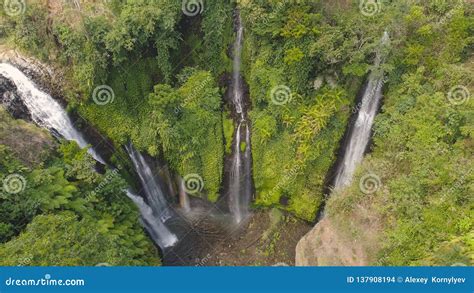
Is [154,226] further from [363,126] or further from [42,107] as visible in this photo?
[363,126]

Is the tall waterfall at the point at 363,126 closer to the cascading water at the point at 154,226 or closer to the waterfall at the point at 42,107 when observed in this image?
the cascading water at the point at 154,226

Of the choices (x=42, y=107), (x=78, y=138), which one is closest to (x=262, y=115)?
(x=78, y=138)

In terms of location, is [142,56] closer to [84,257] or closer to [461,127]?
[84,257]

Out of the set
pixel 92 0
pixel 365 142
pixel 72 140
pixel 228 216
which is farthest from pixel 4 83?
pixel 365 142

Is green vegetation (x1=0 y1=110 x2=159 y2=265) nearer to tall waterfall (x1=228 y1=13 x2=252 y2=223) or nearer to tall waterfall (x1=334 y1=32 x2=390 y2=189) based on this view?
tall waterfall (x1=228 y1=13 x2=252 y2=223)

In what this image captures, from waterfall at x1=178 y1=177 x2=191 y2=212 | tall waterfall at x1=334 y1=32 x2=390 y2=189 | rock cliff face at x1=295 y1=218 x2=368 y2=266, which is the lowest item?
rock cliff face at x1=295 y1=218 x2=368 y2=266

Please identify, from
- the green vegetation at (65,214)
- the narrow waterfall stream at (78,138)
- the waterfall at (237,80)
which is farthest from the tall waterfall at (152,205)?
the waterfall at (237,80)

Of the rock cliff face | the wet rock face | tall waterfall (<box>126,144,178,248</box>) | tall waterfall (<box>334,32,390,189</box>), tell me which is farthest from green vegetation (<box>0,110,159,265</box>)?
tall waterfall (<box>334,32,390,189</box>)
